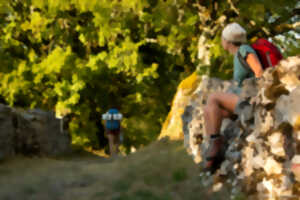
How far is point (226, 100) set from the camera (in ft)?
16.5

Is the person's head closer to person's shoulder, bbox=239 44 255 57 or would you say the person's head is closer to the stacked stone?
person's shoulder, bbox=239 44 255 57

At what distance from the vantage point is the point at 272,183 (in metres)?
4.09

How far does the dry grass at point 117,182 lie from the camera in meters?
5.12

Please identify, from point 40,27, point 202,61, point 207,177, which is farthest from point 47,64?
point 207,177

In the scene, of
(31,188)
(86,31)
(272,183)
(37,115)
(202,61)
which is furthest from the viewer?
(86,31)

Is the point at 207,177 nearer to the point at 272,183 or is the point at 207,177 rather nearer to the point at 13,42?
the point at 272,183

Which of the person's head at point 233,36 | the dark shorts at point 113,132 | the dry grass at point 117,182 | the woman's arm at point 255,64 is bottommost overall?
the dry grass at point 117,182

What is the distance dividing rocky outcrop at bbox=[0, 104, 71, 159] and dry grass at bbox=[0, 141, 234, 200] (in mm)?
1316

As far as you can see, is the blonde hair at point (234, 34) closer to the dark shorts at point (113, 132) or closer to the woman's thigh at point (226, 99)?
the woman's thigh at point (226, 99)

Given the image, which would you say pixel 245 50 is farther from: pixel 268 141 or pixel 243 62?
pixel 268 141

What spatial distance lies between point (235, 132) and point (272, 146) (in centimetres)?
123

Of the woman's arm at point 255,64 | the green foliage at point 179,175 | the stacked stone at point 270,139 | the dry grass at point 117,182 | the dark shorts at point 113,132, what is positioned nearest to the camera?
the stacked stone at point 270,139

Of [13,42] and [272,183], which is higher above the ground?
[13,42]

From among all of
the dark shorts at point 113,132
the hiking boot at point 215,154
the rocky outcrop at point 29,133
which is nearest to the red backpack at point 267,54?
the hiking boot at point 215,154
